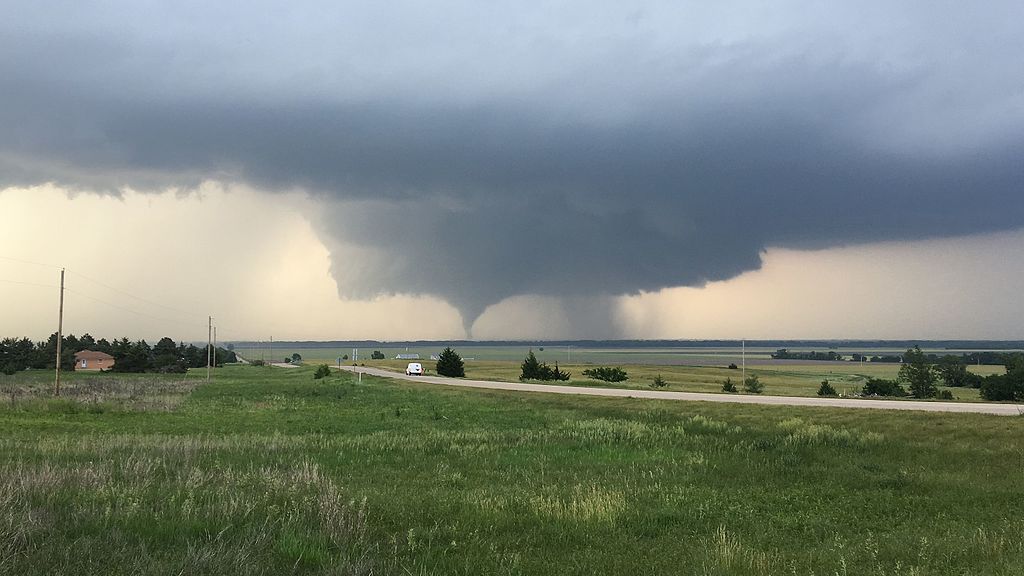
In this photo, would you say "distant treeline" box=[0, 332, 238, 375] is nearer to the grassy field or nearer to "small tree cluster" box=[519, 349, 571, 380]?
"small tree cluster" box=[519, 349, 571, 380]

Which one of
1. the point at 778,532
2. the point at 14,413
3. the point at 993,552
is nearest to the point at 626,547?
the point at 778,532

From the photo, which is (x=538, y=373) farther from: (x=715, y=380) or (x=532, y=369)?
(x=715, y=380)

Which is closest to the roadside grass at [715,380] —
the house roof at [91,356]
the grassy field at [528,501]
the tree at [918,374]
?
the tree at [918,374]

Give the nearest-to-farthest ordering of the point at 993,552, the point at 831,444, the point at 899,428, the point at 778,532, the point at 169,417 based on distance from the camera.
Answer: the point at 993,552, the point at 778,532, the point at 831,444, the point at 899,428, the point at 169,417

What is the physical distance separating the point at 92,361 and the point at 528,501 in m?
172

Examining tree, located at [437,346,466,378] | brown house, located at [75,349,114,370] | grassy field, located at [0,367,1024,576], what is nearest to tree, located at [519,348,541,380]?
tree, located at [437,346,466,378]

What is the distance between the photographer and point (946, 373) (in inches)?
4754

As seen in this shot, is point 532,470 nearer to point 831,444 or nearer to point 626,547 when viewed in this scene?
point 626,547

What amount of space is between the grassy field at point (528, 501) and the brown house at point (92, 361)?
14774 centimetres

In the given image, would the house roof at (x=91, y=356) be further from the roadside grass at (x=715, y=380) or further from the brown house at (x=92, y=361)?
the roadside grass at (x=715, y=380)

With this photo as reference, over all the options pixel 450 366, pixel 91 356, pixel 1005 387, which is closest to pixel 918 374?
pixel 1005 387

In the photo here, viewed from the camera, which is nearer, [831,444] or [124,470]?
[124,470]

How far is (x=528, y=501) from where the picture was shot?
41.3 feet

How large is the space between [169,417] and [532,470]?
26.4m
